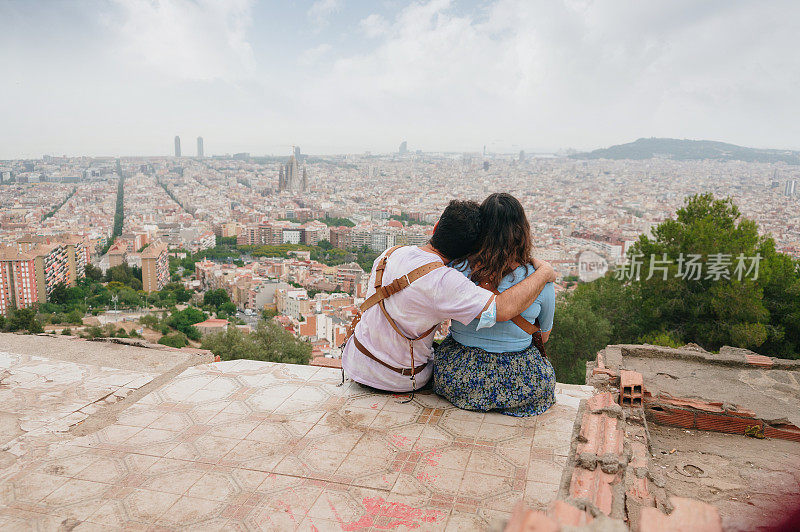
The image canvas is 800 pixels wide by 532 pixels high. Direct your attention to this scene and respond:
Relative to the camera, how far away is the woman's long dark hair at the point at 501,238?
1.88 metres

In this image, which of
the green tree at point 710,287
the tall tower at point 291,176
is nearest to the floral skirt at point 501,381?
the green tree at point 710,287

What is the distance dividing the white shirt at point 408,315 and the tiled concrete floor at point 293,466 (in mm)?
98

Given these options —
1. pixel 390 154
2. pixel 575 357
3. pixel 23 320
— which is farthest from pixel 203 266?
pixel 390 154

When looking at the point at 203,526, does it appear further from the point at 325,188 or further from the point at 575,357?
the point at 325,188

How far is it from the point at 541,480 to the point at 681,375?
6.72 ft

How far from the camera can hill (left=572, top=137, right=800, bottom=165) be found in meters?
54.9

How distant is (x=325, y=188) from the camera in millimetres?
72938

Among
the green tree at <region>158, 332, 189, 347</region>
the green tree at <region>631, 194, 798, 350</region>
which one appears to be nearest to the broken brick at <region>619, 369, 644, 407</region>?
the green tree at <region>631, 194, 798, 350</region>

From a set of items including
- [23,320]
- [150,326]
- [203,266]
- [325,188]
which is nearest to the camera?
[23,320]

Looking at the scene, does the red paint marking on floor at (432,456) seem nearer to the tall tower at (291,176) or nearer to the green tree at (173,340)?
the green tree at (173,340)

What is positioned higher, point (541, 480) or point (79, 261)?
point (541, 480)

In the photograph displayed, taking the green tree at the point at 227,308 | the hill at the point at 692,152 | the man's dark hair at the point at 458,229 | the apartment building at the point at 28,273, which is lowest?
the green tree at the point at 227,308

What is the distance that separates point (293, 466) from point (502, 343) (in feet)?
2.61

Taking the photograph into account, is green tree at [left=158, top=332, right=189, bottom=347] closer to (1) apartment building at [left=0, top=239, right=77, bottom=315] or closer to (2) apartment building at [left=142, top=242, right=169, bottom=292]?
(1) apartment building at [left=0, top=239, right=77, bottom=315]
